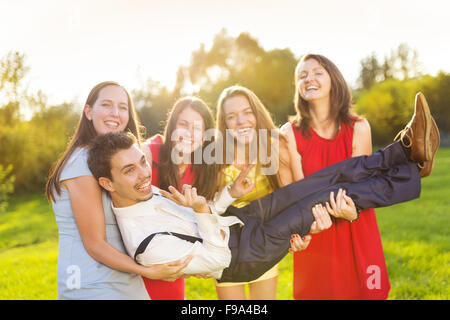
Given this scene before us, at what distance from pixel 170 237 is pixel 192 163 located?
106 cm

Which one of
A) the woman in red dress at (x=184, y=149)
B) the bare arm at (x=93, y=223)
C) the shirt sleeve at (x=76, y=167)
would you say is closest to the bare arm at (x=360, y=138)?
the woman in red dress at (x=184, y=149)

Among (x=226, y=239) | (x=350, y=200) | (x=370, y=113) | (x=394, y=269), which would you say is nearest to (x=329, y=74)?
(x=350, y=200)

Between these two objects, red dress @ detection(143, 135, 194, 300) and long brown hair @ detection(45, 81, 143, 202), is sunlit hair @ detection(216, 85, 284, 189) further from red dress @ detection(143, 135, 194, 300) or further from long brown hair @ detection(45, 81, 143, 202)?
long brown hair @ detection(45, 81, 143, 202)

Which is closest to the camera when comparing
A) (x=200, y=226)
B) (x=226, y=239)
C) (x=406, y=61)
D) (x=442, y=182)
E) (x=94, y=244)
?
(x=94, y=244)

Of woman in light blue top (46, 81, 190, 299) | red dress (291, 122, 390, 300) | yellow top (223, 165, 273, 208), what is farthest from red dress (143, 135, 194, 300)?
red dress (291, 122, 390, 300)

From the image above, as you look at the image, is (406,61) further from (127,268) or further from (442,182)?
(127,268)

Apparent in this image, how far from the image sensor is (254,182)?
3.45 m

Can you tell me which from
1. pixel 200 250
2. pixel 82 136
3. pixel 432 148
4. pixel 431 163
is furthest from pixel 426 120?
pixel 82 136

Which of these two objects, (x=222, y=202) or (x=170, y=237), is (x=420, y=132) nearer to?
(x=222, y=202)

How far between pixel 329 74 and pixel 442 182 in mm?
10090

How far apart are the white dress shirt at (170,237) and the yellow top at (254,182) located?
0.78 m

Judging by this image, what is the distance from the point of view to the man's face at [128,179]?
2.46 metres

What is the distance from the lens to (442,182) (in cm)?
1139
